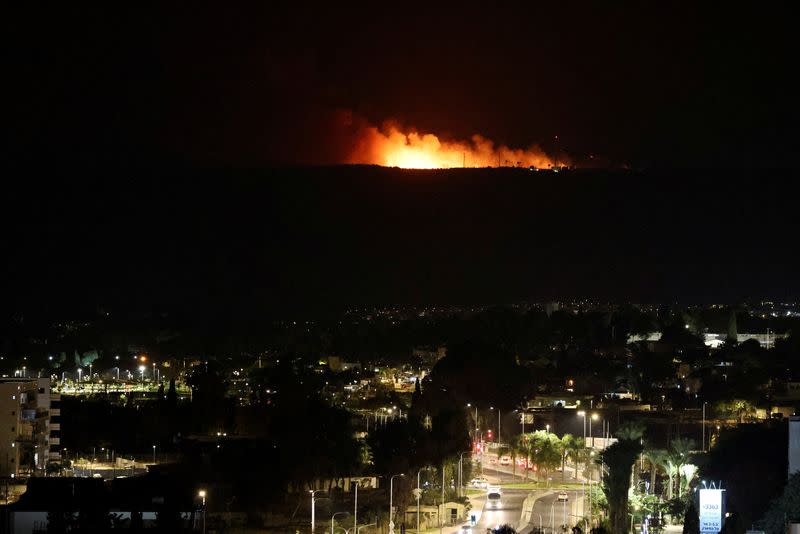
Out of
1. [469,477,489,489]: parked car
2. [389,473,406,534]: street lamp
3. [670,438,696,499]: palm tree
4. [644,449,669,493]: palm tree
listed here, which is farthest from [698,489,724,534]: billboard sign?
[469,477,489,489]: parked car

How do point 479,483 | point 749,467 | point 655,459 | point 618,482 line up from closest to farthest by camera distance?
point 618,482
point 749,467
point 655,459
point 479,483

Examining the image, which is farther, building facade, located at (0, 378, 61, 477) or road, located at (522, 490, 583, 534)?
building facade, located at (0, 378, 61, 477)

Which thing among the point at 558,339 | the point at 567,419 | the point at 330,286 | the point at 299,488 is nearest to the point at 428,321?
the point at 558,339

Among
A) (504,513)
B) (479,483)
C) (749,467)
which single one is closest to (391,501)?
(504,513)

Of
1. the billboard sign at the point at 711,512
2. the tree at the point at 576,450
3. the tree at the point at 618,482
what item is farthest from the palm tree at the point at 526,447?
the billboard sign at the point at 711,512

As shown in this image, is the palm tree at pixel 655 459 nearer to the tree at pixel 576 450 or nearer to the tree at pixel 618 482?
the tree at pixel 576 450

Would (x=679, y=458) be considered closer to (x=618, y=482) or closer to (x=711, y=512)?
(x=618, y=482)

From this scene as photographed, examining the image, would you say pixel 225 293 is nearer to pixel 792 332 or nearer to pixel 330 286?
pixel 330 286

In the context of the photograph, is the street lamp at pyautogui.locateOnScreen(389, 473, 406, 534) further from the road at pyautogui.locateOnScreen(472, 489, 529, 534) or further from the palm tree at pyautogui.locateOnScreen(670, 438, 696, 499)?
the palm tree at pyautogui.locateOnScreen(670, 438, 696, 499)
